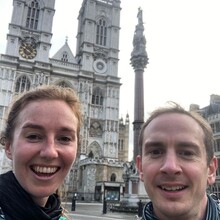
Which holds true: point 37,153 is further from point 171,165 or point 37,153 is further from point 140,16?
point 140,16

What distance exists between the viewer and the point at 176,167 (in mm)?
1680

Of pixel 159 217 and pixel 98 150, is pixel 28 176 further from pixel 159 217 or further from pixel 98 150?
pixel 98 150

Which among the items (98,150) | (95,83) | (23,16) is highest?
(23,16)

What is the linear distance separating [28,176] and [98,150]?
137 ft

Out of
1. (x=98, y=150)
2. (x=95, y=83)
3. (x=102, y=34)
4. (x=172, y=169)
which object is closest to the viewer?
(x=172, y=169)

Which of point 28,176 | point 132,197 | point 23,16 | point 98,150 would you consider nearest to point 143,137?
point 28,176

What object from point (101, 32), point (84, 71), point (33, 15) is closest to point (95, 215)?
point (84, 71)

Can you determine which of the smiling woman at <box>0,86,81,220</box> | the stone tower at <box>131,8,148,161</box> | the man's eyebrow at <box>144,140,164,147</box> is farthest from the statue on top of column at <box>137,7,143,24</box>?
the man's eyebrow at <box>144,140,164,147</box>

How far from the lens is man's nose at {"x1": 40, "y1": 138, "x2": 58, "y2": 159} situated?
1.90 metres

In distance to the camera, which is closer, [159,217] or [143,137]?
[159,217]

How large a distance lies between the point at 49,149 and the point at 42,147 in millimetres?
52

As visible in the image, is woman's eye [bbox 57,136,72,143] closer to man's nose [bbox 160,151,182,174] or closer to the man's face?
the man's face

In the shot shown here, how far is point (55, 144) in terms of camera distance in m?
1.98

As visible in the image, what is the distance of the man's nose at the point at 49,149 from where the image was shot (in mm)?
1898
